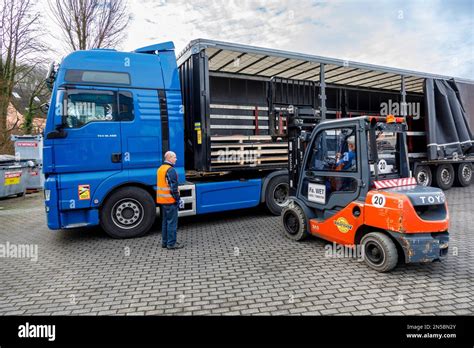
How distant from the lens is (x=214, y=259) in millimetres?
4859

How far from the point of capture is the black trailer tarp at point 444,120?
9.70 metres

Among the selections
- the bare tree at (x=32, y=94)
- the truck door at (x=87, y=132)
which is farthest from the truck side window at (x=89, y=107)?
the bare tree at (x=32, y=94)

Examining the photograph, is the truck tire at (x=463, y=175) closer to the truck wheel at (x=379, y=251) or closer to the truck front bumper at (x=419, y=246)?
the truck front bumper at (x=419, y=246)

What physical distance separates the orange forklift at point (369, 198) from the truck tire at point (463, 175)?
8.82 m

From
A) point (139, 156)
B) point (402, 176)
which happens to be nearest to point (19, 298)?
point (139, 156)

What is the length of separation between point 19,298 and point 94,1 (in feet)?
56.8

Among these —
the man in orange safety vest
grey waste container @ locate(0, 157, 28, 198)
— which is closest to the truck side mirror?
the man in orange safety vest

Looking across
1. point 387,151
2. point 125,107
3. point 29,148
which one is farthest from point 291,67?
point 29,148

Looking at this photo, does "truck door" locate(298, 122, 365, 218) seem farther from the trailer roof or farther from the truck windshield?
the trailer roof

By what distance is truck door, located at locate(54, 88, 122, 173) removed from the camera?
5.47m

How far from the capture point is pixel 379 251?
4.23 meters

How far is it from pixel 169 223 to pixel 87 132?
2.19m

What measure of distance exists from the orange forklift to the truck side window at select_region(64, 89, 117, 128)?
11.6ft

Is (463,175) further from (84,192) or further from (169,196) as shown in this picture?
(84,192)
